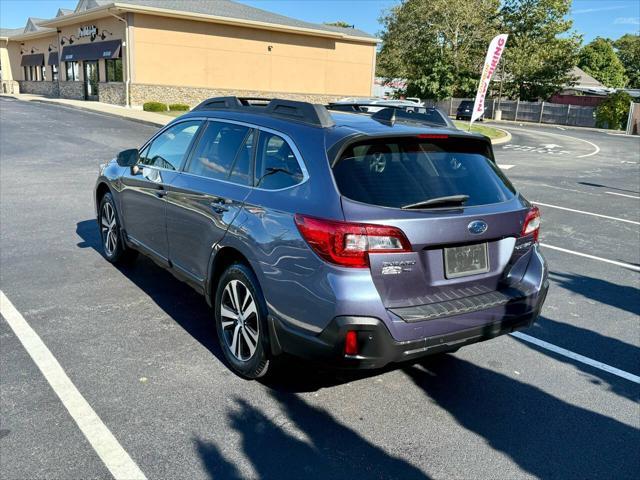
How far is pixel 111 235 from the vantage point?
621 cm

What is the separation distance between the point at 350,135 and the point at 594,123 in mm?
46902

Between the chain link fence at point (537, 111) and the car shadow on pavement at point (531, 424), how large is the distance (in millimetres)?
40594

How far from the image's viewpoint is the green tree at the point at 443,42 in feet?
156

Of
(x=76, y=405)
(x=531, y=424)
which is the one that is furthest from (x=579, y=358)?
(x=76, y=405)

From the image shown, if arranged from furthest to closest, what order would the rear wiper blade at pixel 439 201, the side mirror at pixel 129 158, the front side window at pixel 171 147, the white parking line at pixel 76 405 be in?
the side mirror at pixel 129 158, the front side window at pixel 171 147, the rear wiper blade at pixel 439 201, the white parking line at pixel 76 405

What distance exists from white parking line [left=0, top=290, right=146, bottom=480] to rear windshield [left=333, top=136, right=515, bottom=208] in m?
1.87

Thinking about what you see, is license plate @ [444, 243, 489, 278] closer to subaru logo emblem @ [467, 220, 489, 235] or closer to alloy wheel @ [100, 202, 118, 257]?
subaru logo emblem @ [467, 220, 489, 235]

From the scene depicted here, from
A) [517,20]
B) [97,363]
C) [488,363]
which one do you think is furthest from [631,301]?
[517,20]

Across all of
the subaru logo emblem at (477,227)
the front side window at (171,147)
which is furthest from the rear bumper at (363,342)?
the front side window at (171,147)

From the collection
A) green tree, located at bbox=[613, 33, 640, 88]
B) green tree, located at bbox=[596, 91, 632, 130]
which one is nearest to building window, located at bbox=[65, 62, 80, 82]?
green tree, located at bbox=[596, 91, 632, 130]

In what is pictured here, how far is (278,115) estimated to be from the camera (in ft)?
13.2

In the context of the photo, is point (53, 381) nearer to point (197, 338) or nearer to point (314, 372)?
point (197, 338)

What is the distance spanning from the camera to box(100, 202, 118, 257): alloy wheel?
612cm

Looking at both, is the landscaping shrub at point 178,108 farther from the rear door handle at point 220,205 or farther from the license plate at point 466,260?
the license plate at point 466,260
